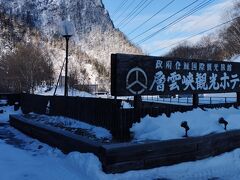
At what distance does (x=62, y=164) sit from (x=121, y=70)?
2.70 metres

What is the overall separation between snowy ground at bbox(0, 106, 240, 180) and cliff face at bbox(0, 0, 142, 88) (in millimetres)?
103186

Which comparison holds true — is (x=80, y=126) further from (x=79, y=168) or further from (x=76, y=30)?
(x=76, y=30)

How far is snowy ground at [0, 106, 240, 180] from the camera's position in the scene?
7359mm

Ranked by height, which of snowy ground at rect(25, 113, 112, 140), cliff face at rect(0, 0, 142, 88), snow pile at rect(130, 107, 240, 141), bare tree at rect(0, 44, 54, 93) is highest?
cliff face at rect(0, 0, 142, 88)

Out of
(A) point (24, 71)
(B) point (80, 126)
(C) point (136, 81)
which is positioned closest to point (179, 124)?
(C) point (136, 81)

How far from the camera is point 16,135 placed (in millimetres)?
12680

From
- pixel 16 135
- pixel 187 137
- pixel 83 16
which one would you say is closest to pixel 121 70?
pixel 187 137

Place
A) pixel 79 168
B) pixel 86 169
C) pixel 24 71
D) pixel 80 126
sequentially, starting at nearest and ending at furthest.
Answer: pixel 86 169 → pixel 79 168 → pixel 80 126 → pixel 24 71

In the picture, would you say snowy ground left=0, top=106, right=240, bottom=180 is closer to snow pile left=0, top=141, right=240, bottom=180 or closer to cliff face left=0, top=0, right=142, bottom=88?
snow pile left=0, top=141, right=240, bottom=180

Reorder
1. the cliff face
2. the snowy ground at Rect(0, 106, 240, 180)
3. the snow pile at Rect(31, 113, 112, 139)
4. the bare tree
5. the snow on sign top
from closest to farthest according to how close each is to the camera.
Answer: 1. the snowy ground at Rect(0, 106, 240, 180)
2. the snow on sign top
3. the snow pile at Rect(31, 113, 112, 139)
4. the bare tree
5. the cliff face

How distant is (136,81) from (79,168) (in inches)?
116

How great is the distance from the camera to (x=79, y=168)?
782 centimetres

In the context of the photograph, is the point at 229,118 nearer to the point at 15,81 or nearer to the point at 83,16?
the point at 15,81

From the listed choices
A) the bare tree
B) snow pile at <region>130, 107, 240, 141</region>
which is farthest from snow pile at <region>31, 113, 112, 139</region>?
the bare tree
